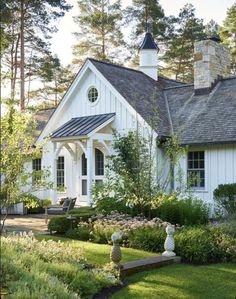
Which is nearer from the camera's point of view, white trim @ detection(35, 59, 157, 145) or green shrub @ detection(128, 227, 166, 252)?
green shrub @ detection(128, 227, 166, 252)

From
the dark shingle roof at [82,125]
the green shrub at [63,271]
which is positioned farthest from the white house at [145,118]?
the green shrub at [63,271]

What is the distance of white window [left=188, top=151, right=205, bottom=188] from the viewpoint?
16734 millimetres

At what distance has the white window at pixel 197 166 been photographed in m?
16.7

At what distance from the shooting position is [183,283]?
25.3 ft

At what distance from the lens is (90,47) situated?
119 ft

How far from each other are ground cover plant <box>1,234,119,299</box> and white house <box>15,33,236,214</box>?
815cm

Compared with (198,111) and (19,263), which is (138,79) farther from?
(19,263)

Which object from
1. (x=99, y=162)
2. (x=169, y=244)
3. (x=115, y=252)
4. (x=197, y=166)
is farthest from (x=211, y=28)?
(x=115, y=252)

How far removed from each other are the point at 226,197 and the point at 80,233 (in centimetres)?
576

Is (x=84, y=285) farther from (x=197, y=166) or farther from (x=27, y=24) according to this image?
(x=27, y=24)

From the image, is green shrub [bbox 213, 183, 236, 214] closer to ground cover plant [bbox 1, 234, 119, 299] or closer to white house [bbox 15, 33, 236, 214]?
white house [bbox 15, 33, 236, 214]

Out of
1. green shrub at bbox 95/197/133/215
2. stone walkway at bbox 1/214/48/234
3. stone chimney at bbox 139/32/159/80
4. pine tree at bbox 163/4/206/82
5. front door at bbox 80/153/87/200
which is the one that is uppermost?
pine tree at bbox 163/4/206/82

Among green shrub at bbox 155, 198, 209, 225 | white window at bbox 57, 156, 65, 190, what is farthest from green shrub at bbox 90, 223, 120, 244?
white window at bbox 57, 156, 65, 190

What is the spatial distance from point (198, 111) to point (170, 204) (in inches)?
256
